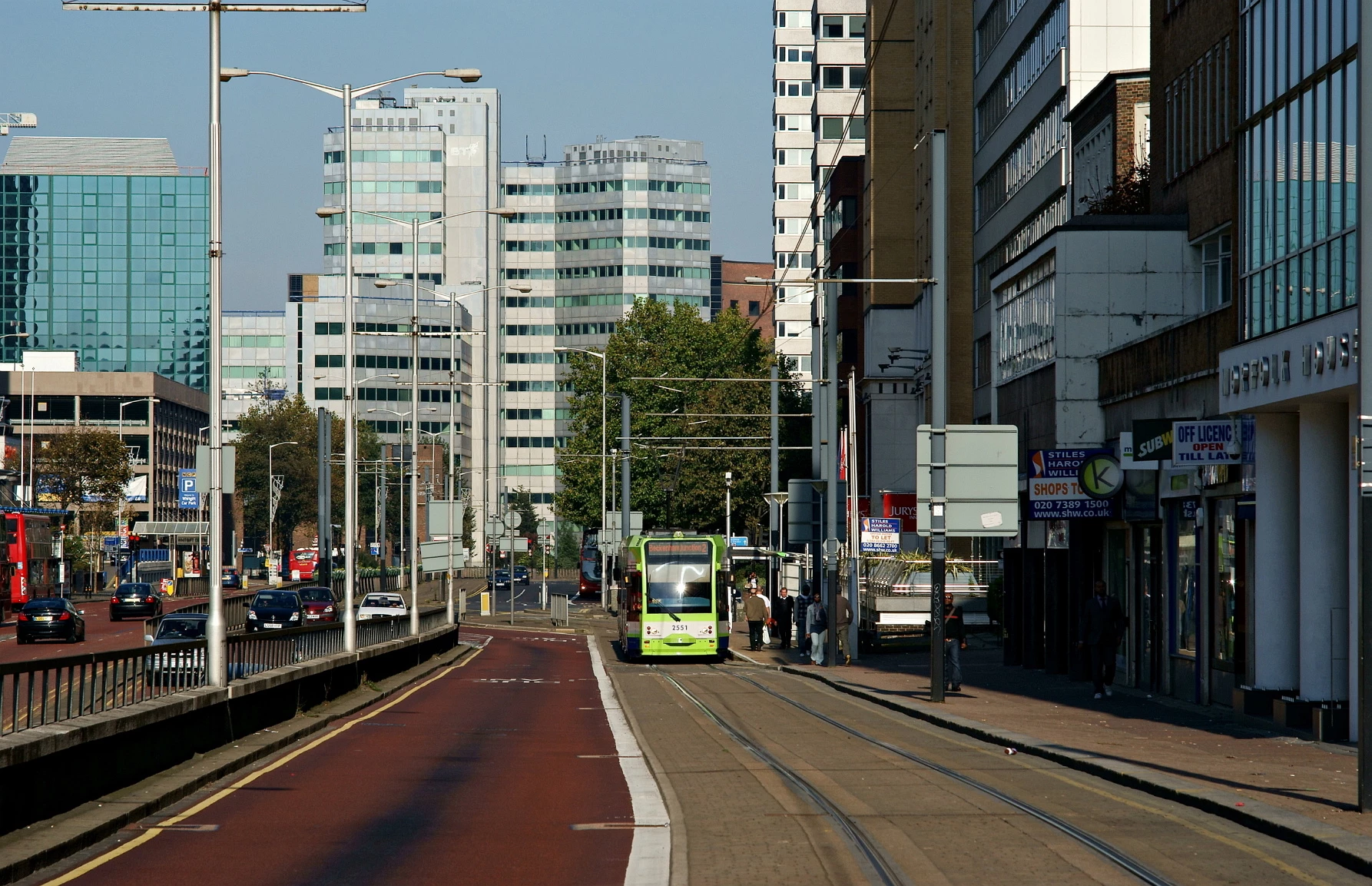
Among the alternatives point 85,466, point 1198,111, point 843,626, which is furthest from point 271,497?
point 1198,111

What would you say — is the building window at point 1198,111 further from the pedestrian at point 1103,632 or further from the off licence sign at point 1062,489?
the pedestrian at point 1103,632

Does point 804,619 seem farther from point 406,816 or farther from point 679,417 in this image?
point 679,417

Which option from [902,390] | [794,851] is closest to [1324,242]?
[794,851]

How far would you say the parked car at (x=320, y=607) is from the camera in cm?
5738

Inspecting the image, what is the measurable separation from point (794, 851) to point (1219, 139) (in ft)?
62.9

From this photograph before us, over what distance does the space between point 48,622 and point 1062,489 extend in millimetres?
33682

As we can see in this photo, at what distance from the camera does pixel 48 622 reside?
2045 inches

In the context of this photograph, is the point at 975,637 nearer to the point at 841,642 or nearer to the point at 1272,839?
the point at 841,642

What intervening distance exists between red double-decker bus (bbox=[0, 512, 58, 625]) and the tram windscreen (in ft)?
96.6

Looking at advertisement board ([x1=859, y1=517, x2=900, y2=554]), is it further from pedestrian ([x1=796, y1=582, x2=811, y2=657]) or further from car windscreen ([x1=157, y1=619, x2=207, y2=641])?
car windscreen ([x1=157, y1=619, x2=207, y2=641])

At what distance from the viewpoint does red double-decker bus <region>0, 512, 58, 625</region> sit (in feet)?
211

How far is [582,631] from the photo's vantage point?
225 ft

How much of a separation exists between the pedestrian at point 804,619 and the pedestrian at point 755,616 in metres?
1.04

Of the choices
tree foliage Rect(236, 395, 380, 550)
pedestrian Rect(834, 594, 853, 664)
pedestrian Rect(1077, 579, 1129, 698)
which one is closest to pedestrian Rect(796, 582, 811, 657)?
pedestrian Rect(834, 594, 853, 664)
